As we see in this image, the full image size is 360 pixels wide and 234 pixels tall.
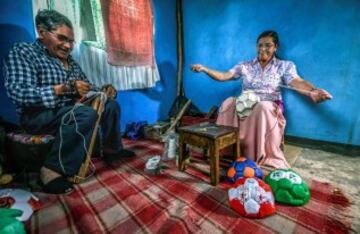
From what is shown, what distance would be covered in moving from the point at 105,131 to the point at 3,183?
73 centimetres

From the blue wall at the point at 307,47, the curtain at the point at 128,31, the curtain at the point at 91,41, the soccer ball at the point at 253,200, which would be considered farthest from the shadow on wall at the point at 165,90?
the soccer ball at the point at 253,200

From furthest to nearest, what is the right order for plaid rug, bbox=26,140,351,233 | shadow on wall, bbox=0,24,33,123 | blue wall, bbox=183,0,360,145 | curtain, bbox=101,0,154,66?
curtain, bbox=101,0,154,66
blue wall, bbox=183,0,360,145
shadow on wall, bbox=0,24,33,123
plaid rug, bbox=26,140,351,233

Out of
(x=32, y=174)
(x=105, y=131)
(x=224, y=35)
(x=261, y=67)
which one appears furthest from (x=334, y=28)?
(x=32, y=174)

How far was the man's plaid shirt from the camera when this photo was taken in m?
1.24

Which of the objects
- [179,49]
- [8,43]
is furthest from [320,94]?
[8,43]

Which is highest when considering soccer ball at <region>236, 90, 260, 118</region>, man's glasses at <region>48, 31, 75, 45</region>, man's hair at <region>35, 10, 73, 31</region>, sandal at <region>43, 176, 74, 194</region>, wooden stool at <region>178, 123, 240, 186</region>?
man's hair at <region>35, 10, 73, 31</region>

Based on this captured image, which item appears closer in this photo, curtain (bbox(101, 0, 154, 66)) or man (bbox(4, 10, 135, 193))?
man (bbox(4, 10, 135, 193))

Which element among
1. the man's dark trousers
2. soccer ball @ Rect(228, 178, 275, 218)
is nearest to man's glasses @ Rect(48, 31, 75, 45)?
the man's dark trousers

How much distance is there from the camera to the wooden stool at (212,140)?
127 cm

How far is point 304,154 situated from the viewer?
1.93 m

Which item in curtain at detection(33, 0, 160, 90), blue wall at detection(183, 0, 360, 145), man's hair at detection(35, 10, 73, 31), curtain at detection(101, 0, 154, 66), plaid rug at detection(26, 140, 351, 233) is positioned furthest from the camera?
curtain at detection(101, 0, 154, 66)

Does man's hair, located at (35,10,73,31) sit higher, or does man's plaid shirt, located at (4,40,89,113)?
man's hair, located at (35,10,73,31)

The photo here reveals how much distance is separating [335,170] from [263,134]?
653 millimetres

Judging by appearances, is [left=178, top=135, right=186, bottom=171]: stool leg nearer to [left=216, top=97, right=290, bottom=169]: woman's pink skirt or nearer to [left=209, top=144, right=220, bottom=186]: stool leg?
Answer: [left=209, top=144, right=220, bottom=186]: stool leg
